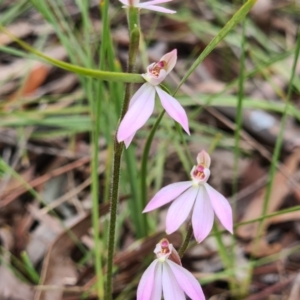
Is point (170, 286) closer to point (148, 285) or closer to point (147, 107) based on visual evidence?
point (148, 285)

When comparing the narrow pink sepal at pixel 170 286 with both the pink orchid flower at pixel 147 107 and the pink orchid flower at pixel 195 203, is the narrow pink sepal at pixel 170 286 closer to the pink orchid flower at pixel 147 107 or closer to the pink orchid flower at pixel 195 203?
the pink orchid flower at pixel 195 203

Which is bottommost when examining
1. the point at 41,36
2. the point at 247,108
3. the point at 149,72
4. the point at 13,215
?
the point at 149,72

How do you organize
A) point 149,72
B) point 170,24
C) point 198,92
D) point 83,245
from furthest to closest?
point 170,24 → point 198,92 → point 83,245 → point 149,72

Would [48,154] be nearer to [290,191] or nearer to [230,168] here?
[230,168]

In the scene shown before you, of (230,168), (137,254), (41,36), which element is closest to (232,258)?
(137,254)

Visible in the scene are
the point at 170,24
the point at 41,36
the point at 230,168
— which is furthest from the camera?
the point at 170,24

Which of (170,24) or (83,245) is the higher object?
(170,24)
